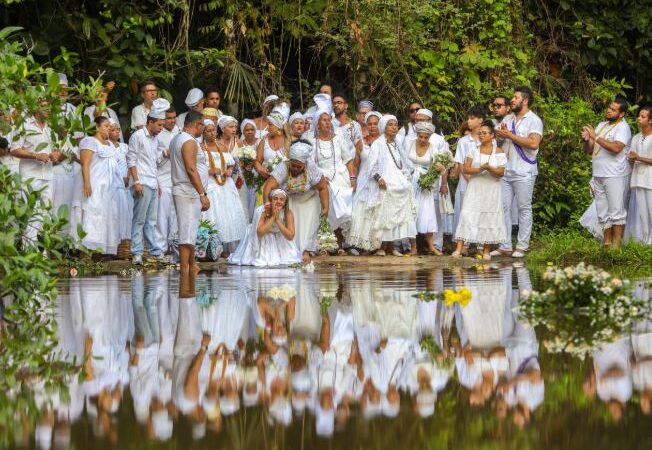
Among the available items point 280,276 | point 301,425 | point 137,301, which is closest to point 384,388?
point 301,425

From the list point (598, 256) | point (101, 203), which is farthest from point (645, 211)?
point (101, 203)

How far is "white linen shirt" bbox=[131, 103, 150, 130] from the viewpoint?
21.0 meters

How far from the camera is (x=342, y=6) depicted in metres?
23.5

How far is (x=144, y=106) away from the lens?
69.3 feet

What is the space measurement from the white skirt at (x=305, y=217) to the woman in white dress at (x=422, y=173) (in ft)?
6.58

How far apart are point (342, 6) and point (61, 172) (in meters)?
5.87

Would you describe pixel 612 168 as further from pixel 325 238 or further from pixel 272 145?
pixel 272 145

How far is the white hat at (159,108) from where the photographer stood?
65.1ft

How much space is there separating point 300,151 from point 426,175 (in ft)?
9.30

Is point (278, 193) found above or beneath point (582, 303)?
above

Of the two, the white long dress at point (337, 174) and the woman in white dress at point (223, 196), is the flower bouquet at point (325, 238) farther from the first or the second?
the woman in white dress at point (223, 196)

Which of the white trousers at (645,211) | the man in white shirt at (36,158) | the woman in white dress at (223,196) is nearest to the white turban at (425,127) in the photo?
the woman in white dress at (223,196)

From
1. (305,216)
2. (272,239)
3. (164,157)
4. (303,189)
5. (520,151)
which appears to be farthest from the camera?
(520,151)

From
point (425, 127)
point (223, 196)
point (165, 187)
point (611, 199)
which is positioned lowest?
point (611, 199)
